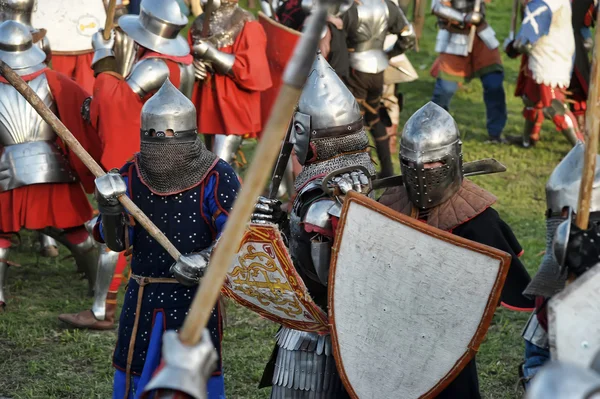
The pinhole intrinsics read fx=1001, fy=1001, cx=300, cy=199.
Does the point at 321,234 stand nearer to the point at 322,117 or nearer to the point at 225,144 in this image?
the point at 322,117

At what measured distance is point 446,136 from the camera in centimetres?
348

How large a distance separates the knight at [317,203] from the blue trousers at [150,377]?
0.79 ft

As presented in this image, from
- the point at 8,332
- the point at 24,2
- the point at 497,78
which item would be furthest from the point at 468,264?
the point at 497,78

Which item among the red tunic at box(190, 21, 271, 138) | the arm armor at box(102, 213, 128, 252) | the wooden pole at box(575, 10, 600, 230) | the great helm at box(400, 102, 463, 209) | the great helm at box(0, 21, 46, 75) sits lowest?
the red tunic at box(190, 21, 271, 138)

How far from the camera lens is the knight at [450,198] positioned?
3.43 m

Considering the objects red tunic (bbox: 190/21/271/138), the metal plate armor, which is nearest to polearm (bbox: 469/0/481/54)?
the metal plate armor

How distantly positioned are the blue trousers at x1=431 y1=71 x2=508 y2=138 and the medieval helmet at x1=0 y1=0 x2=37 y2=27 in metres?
4.50

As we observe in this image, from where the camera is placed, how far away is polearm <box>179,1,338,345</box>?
2189 mm

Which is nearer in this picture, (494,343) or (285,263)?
(285,263)

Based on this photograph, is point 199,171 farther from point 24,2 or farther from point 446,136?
point 24,2

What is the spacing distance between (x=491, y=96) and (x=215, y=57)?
3.99m

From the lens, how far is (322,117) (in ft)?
12.7

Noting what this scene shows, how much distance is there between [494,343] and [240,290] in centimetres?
243

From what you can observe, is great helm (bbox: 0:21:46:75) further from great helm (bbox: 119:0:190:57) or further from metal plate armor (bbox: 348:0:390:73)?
metal plate armor (bbox: 348:0:390:73)
